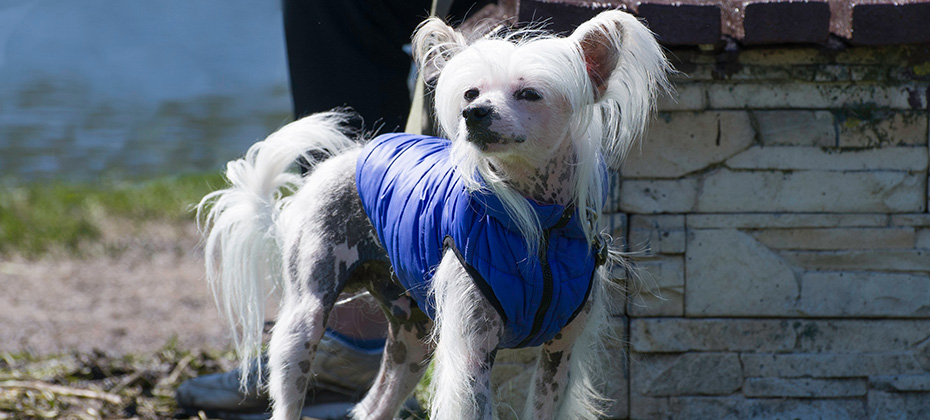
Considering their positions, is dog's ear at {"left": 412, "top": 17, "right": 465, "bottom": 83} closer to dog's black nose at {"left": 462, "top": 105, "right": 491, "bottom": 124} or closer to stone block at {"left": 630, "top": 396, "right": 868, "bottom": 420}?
dog's black nose at {"left": 462, "top": 105, "right": 491, "bottom": 124}

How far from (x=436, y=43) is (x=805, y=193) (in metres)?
1.41

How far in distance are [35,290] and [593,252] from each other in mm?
4207

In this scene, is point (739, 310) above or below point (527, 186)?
below

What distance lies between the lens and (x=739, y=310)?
3.08m

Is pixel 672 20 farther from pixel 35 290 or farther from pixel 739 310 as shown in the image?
pixel 35 290

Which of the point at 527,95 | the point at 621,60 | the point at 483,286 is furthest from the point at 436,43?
the point at 483,286

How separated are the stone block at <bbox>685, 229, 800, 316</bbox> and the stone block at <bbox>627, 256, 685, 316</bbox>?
0.09 ft

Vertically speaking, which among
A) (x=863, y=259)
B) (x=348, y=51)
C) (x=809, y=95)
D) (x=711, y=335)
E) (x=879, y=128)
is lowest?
(x=711, y=335)

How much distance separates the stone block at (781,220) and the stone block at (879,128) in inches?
9.2

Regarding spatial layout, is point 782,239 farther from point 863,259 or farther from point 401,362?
point 401,362

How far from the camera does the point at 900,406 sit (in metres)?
3.13

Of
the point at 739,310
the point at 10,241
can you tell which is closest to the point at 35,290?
the point at 10,241

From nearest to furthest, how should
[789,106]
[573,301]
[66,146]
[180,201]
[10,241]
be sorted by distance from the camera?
[573,301] < [789,106] < [10,241] < [180,201] < [66,146]

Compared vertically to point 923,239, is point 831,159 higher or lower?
higher
